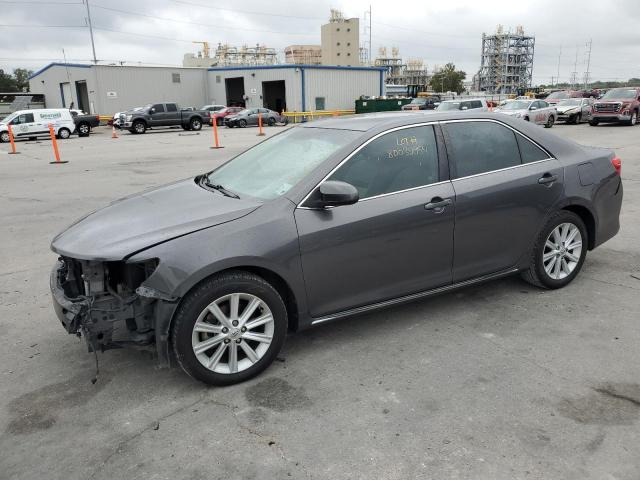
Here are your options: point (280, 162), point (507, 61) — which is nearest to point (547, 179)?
point (280, 162)

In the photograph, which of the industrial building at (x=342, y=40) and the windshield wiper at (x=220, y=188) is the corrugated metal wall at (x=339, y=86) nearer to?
the windshield wiper at (x=220, y=188)

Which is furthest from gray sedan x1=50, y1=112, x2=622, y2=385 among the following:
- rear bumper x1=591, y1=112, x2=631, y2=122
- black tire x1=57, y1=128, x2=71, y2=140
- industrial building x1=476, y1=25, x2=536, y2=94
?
industrial building x1=476, y1=25, x2=536, y2=94

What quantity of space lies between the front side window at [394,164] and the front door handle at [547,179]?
1045 millimetres

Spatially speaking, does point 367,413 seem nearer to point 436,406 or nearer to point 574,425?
point 436,406

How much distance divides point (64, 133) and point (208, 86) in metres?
24.9

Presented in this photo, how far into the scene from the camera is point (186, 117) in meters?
34.3

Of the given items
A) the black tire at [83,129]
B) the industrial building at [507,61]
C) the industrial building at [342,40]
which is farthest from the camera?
the industrial building at [507,61]

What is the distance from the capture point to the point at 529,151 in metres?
4.48

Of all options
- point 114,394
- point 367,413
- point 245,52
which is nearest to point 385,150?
point 367,413

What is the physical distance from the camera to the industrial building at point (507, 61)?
142m

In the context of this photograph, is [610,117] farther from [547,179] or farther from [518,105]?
[547,179]

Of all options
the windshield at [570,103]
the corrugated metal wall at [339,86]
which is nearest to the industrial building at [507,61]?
the corrugated metal wall at [339,86]

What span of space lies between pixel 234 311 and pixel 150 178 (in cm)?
991

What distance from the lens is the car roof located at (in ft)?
13.0
